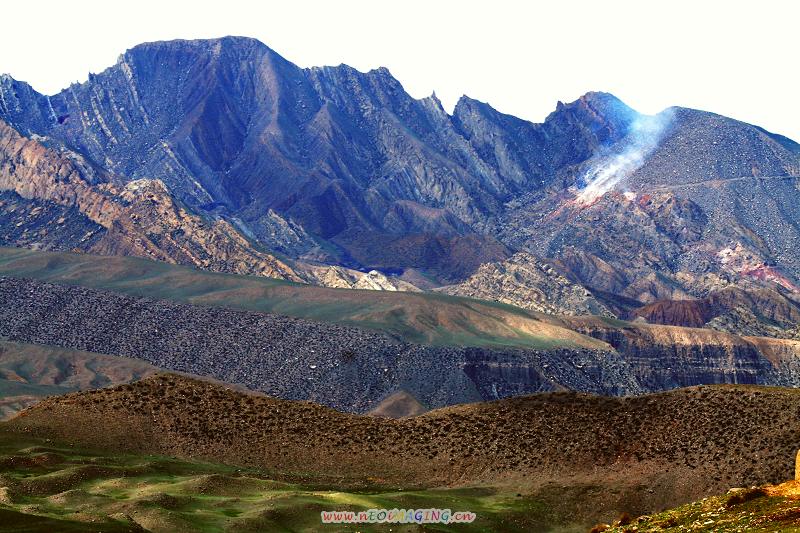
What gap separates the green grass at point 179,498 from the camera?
60750 millimetres

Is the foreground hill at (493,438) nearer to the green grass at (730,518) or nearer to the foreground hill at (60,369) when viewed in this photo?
the green grass at (730,518)

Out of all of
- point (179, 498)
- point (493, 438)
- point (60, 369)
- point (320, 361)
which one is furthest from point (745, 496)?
point (60, 369)

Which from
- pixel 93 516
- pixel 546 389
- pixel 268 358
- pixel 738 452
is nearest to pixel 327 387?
pixel 268 358

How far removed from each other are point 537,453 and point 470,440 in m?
4.97

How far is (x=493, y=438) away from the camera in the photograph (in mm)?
87562

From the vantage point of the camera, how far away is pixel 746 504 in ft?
159

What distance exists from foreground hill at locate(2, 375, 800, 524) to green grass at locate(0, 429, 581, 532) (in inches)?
130

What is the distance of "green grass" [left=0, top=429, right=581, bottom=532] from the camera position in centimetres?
6075

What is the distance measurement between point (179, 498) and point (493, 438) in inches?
1107

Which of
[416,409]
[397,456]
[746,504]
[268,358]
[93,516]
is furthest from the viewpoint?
[268,358]

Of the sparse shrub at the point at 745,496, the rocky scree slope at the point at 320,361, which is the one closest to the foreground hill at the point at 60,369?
the rocky scree slope at the point at 320,361

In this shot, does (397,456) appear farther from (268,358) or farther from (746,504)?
(268,358)

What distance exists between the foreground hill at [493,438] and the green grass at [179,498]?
3.29 m

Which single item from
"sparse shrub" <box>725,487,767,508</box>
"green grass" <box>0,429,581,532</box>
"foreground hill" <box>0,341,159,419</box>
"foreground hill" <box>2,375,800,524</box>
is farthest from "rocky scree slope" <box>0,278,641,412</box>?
"sparse shrub" <box>725,487,767,508</box>
